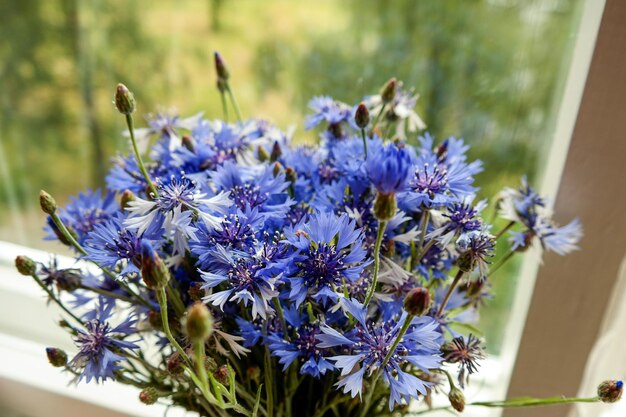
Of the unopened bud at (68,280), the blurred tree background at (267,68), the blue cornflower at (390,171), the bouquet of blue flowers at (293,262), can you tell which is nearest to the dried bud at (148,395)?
the bouquet of blue flowers at (293,262)

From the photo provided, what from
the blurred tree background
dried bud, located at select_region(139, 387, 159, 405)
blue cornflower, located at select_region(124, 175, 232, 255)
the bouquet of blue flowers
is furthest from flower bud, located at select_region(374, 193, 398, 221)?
the blurred tree background

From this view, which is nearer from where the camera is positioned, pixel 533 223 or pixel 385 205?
pixel 385 205

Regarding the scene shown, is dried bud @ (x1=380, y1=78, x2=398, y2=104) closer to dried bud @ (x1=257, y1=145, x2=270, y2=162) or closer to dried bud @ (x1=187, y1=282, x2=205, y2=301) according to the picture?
dried bud @ (x1=257, y1=145, x2=270, y2=162)

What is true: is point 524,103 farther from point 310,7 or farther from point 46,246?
point 46,246

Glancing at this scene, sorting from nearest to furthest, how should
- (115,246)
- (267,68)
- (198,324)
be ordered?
(198,324)
(115,246)
(267,68)

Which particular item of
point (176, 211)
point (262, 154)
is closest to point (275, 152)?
point (262, 154)

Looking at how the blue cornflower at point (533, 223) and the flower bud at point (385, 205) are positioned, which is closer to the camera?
the flower bud at point (385, 205)

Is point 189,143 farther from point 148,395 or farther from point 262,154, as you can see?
point 148,395

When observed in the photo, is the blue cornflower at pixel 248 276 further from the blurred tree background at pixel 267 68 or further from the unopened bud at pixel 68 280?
the blurred tree background at pixel 267 68
